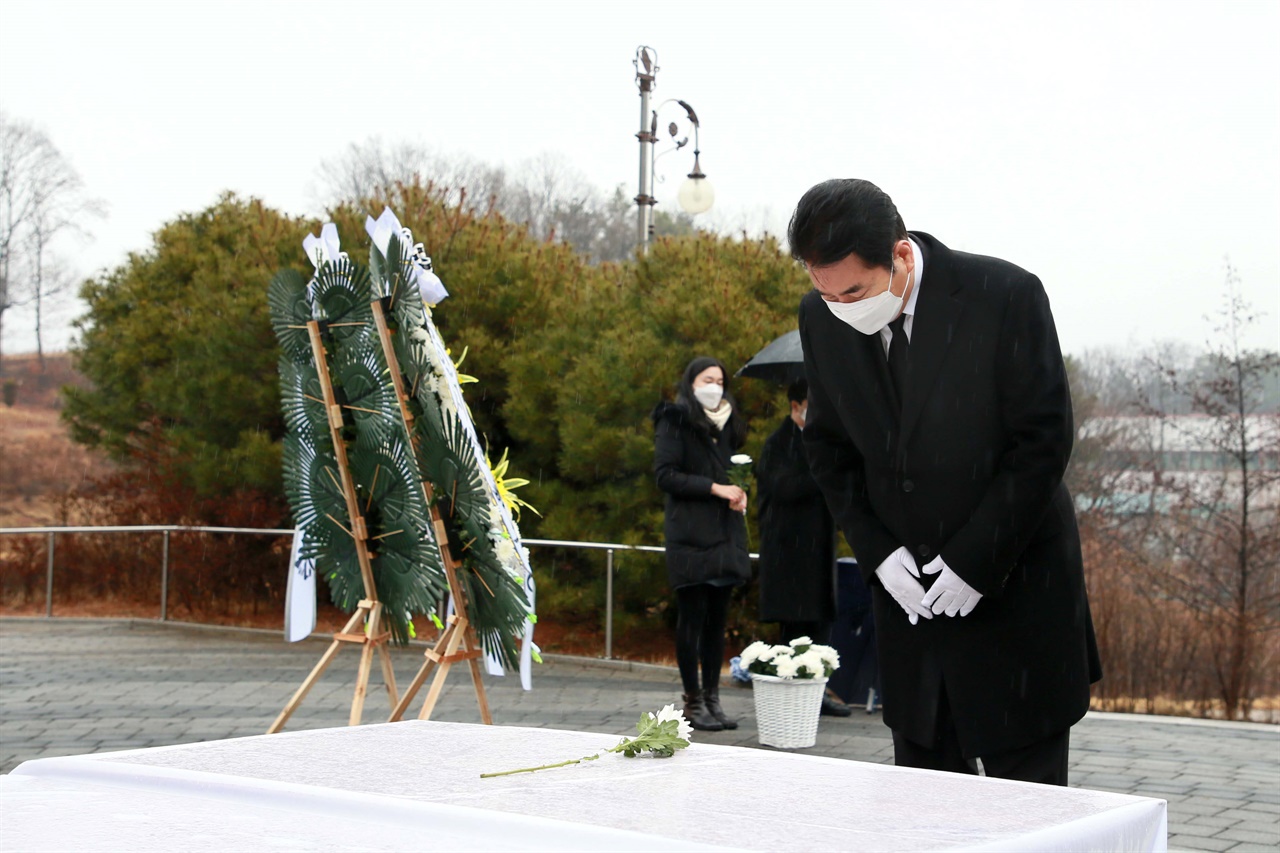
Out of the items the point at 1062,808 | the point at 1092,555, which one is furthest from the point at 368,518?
the point at 1092,555

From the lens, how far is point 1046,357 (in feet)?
8.91

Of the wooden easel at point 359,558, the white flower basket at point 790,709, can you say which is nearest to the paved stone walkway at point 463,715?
the white flower basket at point 790,709

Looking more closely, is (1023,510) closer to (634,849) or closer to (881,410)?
(881,410)

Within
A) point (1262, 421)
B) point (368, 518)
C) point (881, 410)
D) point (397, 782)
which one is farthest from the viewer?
point (1262, 421)

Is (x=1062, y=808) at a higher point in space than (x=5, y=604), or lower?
higher

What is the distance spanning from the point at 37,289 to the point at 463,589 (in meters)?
34.3

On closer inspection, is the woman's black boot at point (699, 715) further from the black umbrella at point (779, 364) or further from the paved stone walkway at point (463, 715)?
the black umbrella at point (779, 364)

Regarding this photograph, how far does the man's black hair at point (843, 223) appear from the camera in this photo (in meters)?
2.62

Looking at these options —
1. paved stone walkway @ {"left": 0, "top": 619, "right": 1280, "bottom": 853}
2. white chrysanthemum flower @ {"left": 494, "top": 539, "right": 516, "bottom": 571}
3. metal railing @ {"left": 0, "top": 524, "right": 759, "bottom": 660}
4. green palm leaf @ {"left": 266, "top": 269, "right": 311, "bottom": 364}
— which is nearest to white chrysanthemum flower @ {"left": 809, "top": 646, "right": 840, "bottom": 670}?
paved stone walkway @ {"left": 0, "top": 619, "right": 1280, "bottom": 853}

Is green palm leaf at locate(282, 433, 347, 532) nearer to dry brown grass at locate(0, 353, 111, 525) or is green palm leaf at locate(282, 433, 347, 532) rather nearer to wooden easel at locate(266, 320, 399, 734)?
wooden easel at locate(266, 320, 399, 734)

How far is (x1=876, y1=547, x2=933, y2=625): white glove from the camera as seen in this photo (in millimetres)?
2803

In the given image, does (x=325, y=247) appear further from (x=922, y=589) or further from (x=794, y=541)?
(x=922, y=589)

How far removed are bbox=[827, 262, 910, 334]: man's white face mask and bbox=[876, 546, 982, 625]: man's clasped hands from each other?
19.0 inches

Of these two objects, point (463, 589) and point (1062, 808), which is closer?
point (1062, 808)
